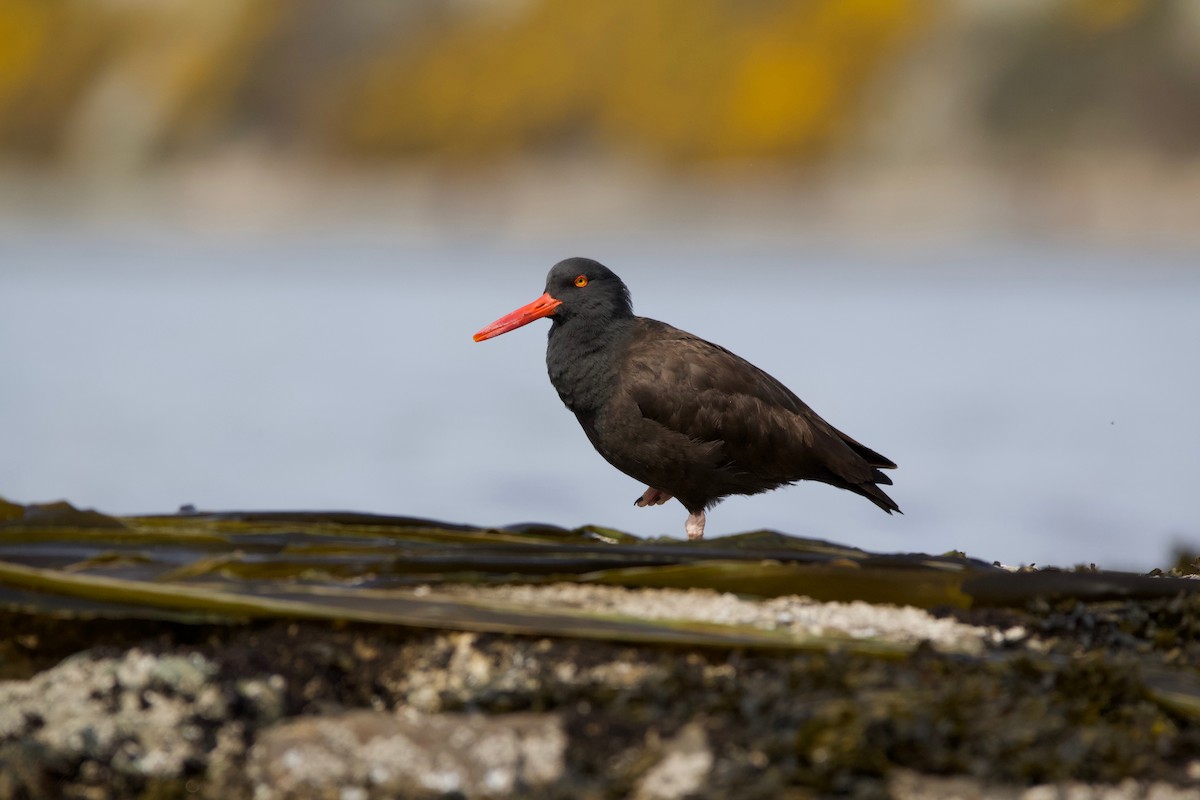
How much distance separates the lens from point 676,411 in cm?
483

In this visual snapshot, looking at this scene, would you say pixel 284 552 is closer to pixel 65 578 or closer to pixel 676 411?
pixel 65 578

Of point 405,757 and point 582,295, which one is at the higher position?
point 582,295

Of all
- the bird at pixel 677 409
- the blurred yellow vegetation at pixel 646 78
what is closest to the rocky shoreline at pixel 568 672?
the bird at pixel 677 409

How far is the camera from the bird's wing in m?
4.86

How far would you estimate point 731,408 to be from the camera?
493cm

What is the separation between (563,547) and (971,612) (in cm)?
106

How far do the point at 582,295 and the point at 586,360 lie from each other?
14.4 inches

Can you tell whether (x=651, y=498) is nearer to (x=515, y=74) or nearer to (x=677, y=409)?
(x=677, y=409)

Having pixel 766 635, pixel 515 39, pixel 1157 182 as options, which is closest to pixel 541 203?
pixel 515 39

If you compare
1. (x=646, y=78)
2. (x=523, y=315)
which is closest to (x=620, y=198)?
(x=646, y=78)

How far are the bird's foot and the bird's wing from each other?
0.57m

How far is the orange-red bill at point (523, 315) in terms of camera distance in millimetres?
5359

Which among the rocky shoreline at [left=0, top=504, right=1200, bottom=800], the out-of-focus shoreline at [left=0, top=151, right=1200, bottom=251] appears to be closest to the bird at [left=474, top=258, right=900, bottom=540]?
the rocky shoreline at [left=0, top=504, right=1200, bottom=800]

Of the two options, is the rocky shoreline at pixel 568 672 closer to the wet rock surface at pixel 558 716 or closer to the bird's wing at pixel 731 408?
the wet rock surface at pixel 558 716
